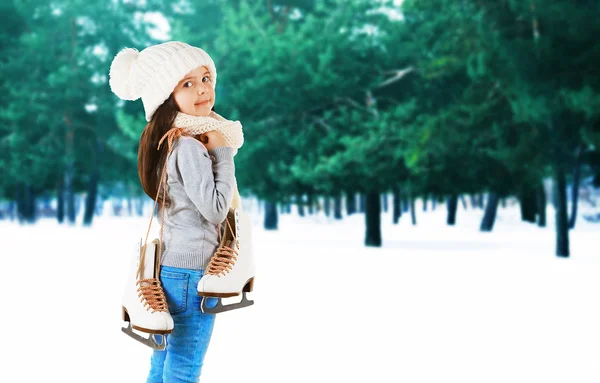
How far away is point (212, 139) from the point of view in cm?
311

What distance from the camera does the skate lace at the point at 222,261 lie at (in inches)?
118

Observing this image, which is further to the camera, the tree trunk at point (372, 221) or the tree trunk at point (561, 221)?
the tree trunk at point (372, 221)

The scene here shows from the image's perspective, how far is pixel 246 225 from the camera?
3127 millimetres

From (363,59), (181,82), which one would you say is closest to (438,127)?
(363,59)

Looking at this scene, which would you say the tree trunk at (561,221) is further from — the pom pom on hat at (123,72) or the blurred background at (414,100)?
the pom pom on hat at (123,72)

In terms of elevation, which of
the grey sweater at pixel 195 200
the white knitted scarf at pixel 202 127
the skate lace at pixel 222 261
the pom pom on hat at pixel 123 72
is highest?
the pom pom on hat at pixel 123 72

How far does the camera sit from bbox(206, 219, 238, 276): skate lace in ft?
9.87

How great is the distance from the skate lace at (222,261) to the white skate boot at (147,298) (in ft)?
0.74

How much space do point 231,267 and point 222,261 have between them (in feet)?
0.14

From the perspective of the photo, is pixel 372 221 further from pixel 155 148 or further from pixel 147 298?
pixel 147 298

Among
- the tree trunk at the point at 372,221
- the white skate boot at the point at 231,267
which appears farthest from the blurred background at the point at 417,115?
the white skate boot at the point at 231,267

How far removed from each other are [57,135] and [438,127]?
61.9ft

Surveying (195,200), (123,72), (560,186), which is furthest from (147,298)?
(560,186)

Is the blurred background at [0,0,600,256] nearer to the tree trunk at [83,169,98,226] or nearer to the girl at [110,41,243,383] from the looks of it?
the tree trunk at [83,169,98,226]
